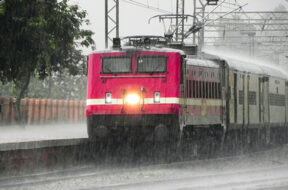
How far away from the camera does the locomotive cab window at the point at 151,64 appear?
58.6 feet

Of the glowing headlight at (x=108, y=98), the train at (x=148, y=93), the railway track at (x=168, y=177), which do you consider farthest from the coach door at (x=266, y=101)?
the glowing headlight at (x=108, y=98)

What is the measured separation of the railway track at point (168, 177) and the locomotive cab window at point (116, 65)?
7.81ft

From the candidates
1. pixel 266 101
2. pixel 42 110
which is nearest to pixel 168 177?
pixel 266 101

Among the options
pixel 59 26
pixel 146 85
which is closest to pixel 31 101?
pixel 59 26

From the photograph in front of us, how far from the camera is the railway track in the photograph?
43.6ft

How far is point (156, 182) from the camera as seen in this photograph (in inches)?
546

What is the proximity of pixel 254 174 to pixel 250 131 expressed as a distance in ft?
35.5

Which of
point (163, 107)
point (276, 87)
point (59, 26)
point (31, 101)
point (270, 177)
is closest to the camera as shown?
point (270, 177)

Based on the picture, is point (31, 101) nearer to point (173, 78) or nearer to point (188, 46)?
point (188, 46)

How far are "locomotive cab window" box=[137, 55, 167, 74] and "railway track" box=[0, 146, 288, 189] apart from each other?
2.37 meters

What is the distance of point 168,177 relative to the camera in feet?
49.3

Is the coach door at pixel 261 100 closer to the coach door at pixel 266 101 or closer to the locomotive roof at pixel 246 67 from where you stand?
the coach door at pixel 266 101

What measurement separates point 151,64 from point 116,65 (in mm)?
893

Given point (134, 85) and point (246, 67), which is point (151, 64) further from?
point (246, 67)
